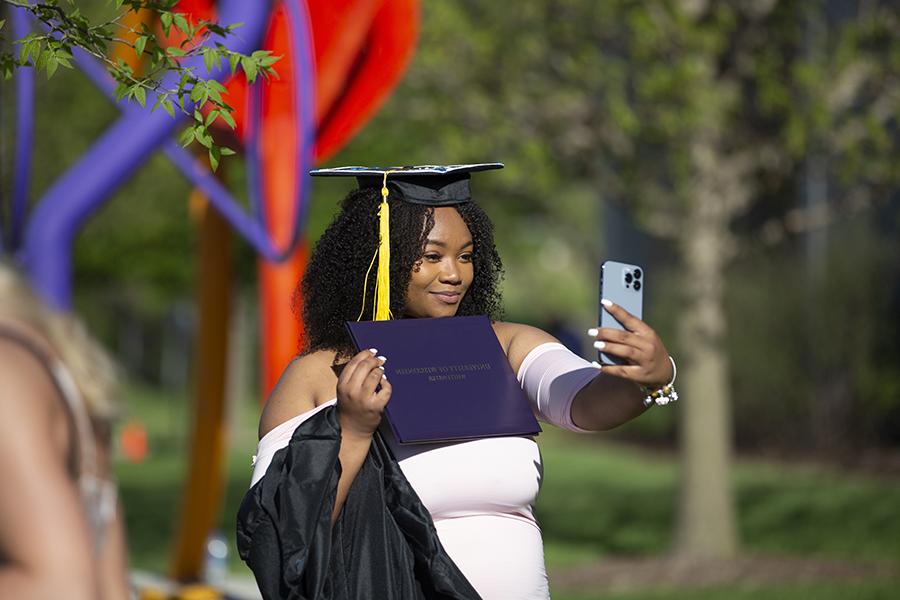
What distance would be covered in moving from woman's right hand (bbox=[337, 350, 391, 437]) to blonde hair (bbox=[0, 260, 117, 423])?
79cm

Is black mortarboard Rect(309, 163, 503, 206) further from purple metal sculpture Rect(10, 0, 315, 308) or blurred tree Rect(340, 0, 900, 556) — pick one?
blurred tree Rect(340, 0, 900, 556)

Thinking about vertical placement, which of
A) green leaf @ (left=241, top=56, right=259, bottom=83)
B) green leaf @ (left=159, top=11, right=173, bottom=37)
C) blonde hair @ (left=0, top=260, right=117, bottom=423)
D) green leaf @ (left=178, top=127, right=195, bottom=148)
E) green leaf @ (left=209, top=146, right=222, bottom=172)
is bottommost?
blonde hair @ (left=0, top=260, right=117, bottom=423)

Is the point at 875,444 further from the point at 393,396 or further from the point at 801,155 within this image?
the point at 393,396

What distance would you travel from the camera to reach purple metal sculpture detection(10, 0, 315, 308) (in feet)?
17.5

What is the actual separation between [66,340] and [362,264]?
122cm

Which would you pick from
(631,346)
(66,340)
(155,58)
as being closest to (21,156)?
(155,58)

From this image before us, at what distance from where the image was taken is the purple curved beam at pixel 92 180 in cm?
533

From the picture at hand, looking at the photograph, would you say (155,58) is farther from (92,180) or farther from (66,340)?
(92,180)

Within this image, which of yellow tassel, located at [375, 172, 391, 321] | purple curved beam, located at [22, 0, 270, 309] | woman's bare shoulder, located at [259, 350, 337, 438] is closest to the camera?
woman's bare shoulder, located at [259, 350, 337, 438]

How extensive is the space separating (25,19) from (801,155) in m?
5.94

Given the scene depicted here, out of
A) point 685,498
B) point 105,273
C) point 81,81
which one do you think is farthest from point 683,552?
point 105,273

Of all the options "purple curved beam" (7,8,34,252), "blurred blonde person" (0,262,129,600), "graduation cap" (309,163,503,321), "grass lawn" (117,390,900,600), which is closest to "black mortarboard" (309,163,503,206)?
"graduation cap" (309,163,503,321)

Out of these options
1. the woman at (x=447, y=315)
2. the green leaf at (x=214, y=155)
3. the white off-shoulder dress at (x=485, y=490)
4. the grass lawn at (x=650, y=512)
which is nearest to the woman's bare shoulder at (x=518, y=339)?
the woman at (x=447, y=315)

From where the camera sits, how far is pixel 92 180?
556 centimetres
